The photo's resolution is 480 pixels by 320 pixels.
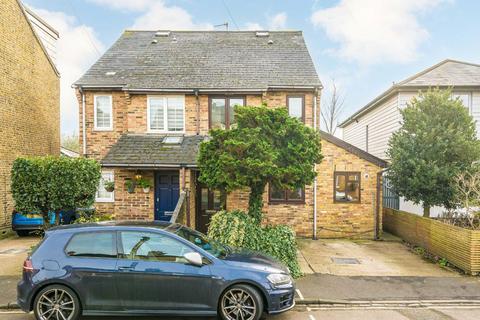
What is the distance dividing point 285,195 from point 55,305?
8.27 m

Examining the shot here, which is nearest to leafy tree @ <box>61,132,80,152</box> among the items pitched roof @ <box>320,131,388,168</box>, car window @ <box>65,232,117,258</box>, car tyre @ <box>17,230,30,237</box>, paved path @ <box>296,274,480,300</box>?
car tyre @ <box>17,230,30,237</box>

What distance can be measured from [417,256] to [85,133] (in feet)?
40.3

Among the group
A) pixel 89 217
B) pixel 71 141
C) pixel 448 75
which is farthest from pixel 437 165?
pixel 71 141

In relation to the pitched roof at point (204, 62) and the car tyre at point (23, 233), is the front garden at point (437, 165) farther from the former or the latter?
the car tyre at point (23, 233)

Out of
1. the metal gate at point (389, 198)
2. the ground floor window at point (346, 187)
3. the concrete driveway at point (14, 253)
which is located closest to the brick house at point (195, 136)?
the ground floor window at point (346, 187)

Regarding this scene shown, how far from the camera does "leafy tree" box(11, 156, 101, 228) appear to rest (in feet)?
25.2

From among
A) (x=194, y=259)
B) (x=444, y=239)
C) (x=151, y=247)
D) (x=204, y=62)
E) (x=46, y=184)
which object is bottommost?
(x=444, y=239)

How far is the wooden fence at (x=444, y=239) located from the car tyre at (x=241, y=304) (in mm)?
5832

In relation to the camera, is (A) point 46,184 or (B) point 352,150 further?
(B) point 352,150

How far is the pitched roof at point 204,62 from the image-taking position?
40.4 ft

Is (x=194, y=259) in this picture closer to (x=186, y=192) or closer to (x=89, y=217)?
(x=186, y=192)

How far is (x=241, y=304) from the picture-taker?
523cm

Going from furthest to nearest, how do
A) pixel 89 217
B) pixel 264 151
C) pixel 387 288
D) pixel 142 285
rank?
pixel 89 217
pixel 264 151
pixel 387 288
pixel 142 285

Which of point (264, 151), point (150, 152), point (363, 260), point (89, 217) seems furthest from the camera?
point (150, 152)
